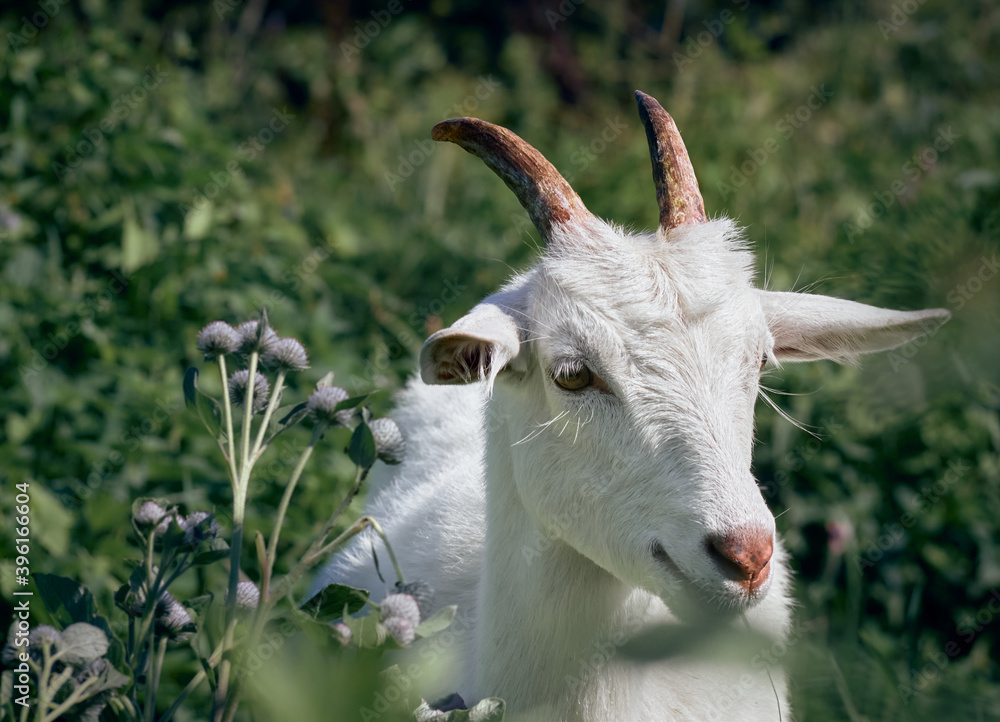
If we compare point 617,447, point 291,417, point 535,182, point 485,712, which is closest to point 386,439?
point 291,417

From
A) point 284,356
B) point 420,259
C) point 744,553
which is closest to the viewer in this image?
point 744,553

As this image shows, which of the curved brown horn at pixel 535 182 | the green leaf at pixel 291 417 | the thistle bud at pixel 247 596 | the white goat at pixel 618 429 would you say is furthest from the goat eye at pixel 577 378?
the thistle bud at pixel 247 596

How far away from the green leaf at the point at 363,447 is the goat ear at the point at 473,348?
19cm

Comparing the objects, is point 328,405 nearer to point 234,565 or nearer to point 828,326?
point 234,565

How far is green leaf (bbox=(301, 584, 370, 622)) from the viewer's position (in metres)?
1.90

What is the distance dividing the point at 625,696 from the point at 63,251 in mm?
4273

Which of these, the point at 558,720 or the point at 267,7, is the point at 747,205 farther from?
the point at 267,7

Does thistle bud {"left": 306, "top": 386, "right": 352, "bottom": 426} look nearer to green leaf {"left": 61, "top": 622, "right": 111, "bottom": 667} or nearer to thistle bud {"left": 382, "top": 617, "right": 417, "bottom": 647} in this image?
thistle bud {"left": 382, "top": 617, "right": 417, "bottom": 647}

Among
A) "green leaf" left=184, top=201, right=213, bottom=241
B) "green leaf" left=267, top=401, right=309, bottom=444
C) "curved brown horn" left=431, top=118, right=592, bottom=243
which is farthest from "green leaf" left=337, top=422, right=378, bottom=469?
"green leaf" left=184, top=201, right=213, bottom=241

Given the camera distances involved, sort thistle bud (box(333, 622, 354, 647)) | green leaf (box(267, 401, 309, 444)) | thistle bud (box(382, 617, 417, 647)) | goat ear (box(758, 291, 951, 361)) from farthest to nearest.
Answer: goat ear (box(758, 291, 951, 361)) < green leaf (box(267, 401, 309, 444)) < thistle bud (box(382, 617, 417, 647)) < thistle bud (box(333, 622, 354, 647))

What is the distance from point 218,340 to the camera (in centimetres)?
203

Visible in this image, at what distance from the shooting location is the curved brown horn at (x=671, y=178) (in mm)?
2373

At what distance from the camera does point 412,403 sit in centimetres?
421

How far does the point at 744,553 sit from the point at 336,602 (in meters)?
0.88
